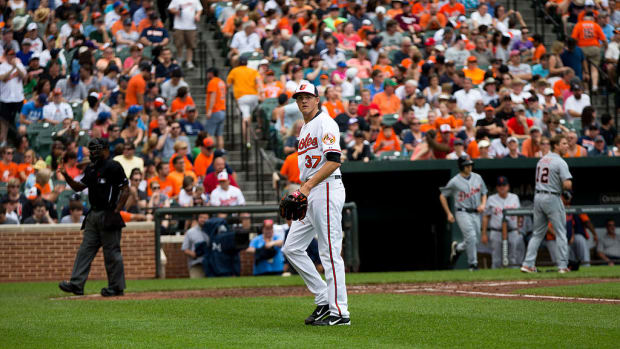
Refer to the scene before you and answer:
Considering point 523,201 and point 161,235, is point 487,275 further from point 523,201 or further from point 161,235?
point 161,235

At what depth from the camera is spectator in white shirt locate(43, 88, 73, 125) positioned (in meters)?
20.2

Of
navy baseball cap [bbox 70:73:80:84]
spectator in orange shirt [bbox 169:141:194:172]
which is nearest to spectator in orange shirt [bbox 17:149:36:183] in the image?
navy baseball cap [bbox 70:73:80:84]

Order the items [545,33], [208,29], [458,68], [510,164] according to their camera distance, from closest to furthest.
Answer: [510,164], [458,68], [208,29], [545,33]

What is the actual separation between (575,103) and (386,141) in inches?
208

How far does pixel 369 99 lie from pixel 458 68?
336cm

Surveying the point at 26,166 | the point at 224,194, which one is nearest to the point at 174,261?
the point at 224,194

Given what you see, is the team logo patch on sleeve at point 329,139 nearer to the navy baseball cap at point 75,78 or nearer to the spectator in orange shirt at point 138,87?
the spectator in orange shirt at point 138,87

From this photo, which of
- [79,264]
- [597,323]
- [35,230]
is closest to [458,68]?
[35,230]

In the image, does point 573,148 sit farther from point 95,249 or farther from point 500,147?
point 95,249

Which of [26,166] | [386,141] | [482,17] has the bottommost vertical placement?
[26,166]

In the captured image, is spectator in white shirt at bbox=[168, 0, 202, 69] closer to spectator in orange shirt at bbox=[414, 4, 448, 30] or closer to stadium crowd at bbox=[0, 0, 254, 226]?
stadium crowd at bbox=[0, 0, 254, 226]

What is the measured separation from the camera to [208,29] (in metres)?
24.8

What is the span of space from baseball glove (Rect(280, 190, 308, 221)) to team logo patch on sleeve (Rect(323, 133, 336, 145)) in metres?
0.48

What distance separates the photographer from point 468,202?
1711 centimetres
